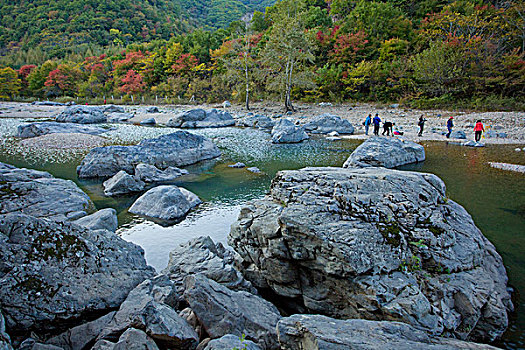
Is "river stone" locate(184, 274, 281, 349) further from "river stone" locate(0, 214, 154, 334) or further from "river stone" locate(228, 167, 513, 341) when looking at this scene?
"river stone" locate(0, 214, 154, 334)

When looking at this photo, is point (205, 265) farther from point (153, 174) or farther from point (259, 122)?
point (259, 122)

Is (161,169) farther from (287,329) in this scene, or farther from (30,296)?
(287,329)

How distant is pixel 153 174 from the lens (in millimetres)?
12922

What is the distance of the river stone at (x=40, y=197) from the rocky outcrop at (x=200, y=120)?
20.2 m

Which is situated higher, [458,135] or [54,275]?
[458,135]

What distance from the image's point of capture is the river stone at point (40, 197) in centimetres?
792

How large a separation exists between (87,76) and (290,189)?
7351 centimetres

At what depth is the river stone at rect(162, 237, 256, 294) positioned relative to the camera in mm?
5238

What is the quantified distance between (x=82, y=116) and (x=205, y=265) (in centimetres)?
3221

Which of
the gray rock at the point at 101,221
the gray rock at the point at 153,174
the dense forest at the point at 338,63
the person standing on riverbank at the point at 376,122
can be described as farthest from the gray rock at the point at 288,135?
the dense forest at the point at 338,63

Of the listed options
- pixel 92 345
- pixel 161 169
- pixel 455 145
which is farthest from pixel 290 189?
pixel 455 145

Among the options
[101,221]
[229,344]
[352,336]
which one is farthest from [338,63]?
[229,344]

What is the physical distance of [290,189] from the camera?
6.06m

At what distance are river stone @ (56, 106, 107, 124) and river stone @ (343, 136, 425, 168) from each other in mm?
28793
